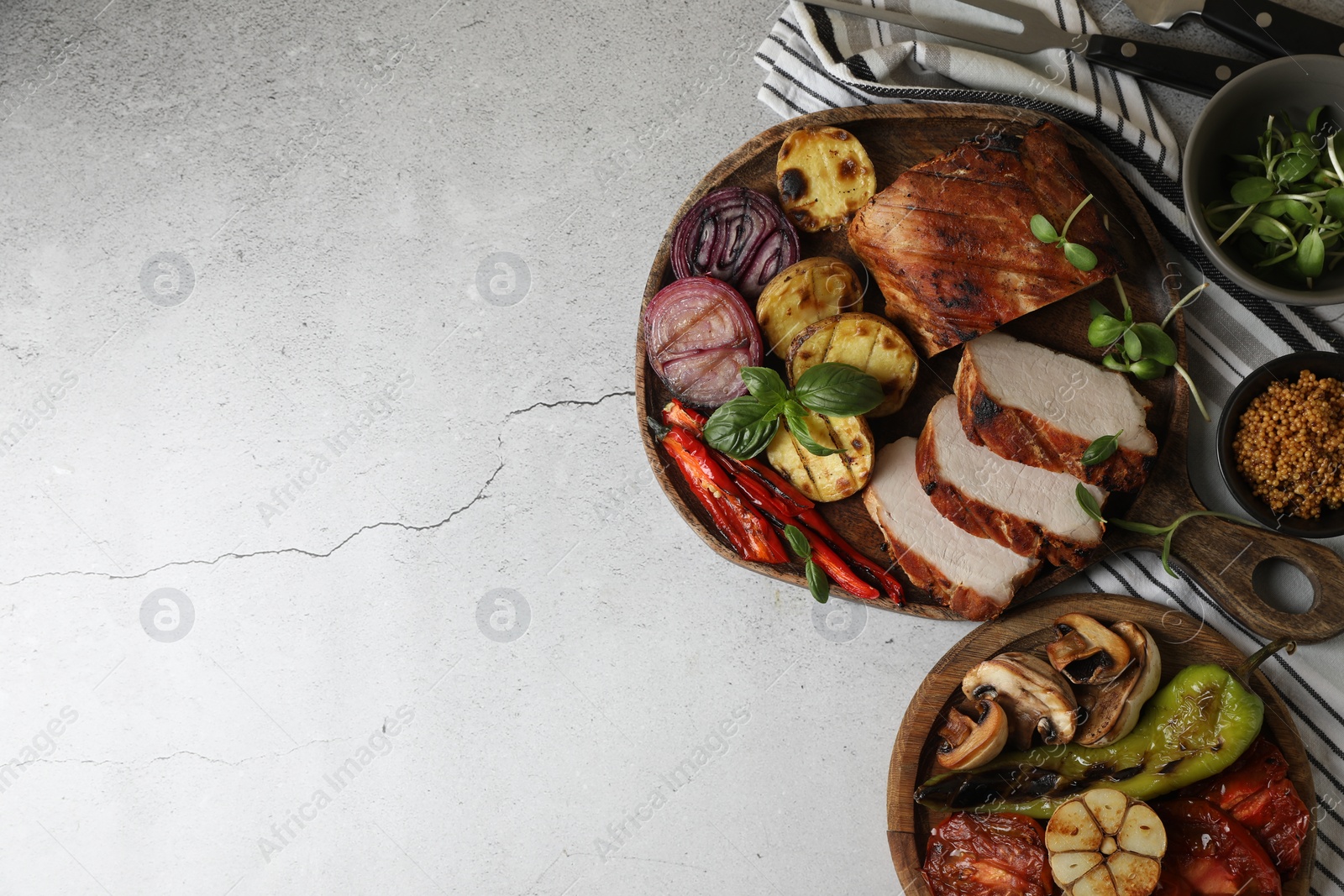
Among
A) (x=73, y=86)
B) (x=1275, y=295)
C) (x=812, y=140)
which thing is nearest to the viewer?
(x=1275, y=295)

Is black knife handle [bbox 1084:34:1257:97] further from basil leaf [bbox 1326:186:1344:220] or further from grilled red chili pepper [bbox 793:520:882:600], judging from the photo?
grilled red chili pepper [bbox 793:520:882:600]

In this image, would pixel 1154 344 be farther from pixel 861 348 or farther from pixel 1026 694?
pixel 1026 694

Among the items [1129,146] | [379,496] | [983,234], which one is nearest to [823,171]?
[983,234]

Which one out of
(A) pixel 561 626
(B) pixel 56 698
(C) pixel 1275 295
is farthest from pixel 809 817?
(B) pixel 56 698

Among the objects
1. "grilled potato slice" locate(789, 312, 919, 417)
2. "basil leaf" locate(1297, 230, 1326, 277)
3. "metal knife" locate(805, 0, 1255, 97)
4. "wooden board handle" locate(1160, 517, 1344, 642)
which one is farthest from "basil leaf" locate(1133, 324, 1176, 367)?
"metal knife" locate(805, 0, 1255, 97)

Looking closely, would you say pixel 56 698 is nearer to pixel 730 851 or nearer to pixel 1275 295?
pixel 730 851

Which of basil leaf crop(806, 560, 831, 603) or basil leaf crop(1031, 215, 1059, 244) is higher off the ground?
basil leaf crop(1031, 215, 1059, 244)
